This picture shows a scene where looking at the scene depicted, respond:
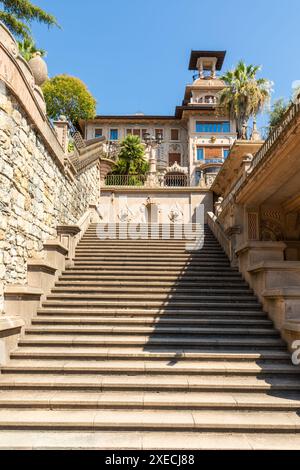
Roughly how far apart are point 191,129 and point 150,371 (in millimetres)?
39092

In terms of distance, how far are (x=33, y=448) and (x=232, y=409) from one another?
8.62 ft

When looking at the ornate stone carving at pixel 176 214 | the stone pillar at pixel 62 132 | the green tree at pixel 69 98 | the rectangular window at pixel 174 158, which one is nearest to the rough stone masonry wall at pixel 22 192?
the stone pillar at pixel 62 132

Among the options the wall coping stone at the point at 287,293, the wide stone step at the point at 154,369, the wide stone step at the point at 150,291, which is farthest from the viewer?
the wide stone step at the point at 150,291

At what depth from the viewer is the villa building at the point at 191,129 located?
135ft

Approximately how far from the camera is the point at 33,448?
413 centimetres

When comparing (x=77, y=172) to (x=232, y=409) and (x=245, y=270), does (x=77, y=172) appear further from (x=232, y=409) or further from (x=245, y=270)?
(x=232, y=409)

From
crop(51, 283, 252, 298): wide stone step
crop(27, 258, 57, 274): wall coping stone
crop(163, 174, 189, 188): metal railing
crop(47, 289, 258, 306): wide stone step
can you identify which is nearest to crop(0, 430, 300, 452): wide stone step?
crop(27, 258, 57, 274): wall coping stone

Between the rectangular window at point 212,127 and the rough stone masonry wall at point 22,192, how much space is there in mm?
34785

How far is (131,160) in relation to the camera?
29.3 meters

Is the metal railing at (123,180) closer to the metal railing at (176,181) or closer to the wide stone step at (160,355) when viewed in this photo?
the metal railing at (176,181)

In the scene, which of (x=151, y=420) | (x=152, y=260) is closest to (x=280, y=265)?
(x=152, y=260)

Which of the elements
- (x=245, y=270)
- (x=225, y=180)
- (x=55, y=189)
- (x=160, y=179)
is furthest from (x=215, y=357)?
(x=160, y=179)

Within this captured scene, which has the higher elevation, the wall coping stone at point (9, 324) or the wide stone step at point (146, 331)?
the wall coping stone at point (9, 324)

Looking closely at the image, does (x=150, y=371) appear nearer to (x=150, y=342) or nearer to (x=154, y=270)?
(x=150, y=342)
